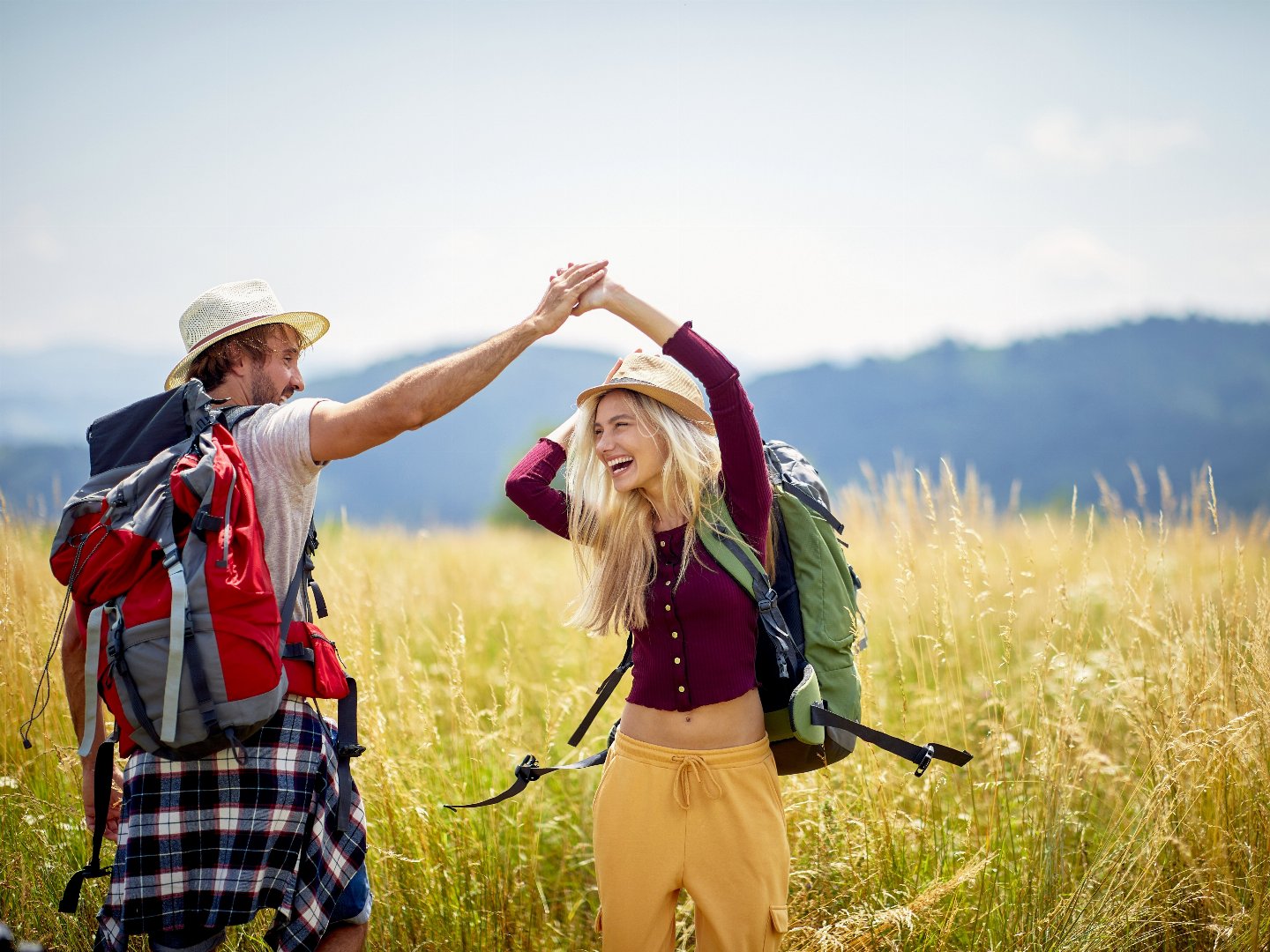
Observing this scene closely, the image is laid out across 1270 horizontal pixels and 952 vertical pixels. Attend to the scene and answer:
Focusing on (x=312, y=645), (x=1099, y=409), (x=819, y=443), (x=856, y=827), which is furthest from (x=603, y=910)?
(x=819, y=443)

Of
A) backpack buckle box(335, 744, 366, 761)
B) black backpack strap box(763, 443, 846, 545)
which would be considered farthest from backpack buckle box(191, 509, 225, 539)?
black backpack strap box(763, 443, 846, 545)

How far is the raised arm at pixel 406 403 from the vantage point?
2.21 meters

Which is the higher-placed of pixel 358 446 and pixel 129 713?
pixel 358 446

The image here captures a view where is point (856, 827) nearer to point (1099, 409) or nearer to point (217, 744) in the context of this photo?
point (217, 744)

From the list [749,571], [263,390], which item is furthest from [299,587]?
[749,571]

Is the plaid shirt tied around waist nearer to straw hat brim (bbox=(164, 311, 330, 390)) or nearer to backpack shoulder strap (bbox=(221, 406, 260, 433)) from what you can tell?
backpack shoulder strap (bbox=(221, 406, 260, 433))

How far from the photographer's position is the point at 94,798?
7.89ft

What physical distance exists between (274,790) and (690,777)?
1032 mm

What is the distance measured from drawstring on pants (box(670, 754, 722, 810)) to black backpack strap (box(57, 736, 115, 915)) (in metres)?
1.42

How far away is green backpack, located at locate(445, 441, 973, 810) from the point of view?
8.18 feet

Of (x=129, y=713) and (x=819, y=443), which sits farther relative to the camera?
(x=819, y=443)

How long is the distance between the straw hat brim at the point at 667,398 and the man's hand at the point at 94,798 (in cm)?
159

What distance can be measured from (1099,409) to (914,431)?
27.5 m

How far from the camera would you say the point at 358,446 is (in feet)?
7.52
